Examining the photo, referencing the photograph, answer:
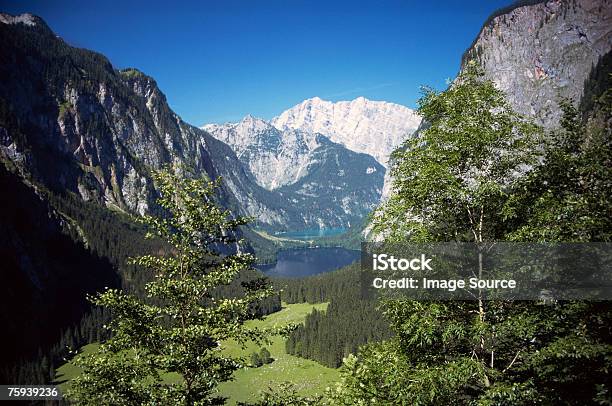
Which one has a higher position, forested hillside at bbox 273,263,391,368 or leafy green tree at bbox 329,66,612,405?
leafy green tree at bbox 329,66,612,405

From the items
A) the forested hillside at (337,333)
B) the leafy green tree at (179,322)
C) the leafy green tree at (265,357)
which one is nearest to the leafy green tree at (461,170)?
the leafy green tree at (179,322)

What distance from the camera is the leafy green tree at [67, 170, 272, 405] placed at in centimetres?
1611

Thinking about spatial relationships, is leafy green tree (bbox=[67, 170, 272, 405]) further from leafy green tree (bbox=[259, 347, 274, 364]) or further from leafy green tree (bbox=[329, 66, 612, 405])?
leafy green tree (bbox=[259, 347, 274, 364])

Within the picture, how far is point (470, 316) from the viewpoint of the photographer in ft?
52.2

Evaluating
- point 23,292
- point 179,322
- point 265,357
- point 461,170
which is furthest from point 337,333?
point 461,170

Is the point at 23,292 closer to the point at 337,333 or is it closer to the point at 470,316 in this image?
the point at 337,333

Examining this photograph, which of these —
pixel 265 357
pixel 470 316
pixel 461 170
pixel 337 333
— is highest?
pixel 461 170

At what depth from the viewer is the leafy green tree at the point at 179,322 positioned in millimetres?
16109

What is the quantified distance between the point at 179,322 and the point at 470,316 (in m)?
12.5

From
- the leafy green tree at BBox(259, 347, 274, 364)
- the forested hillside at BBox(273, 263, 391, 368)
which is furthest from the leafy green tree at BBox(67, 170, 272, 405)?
the leafy green tree at BBox(259, 347, 274, 364)

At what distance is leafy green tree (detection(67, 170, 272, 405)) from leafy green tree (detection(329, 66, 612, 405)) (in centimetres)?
553

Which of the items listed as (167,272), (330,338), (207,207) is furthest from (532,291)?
(330,338)

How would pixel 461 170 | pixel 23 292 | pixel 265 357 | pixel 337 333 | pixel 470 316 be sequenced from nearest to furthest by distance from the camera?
1. pixel 470 316
2. pixel 461 170
3. pixel 265 357
4. pixel 337 333
5. pixel 23 292

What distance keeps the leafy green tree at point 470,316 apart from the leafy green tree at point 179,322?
553cm
